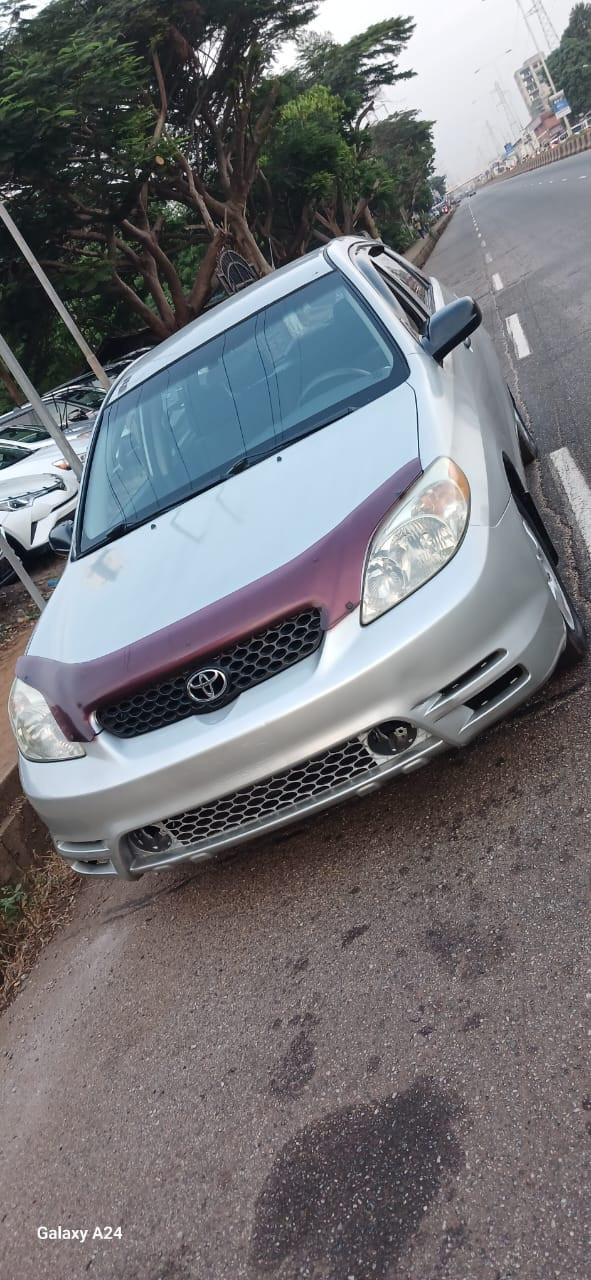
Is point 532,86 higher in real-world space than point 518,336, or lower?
higher

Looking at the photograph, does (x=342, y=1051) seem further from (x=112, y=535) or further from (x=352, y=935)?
(x=112, y=535)

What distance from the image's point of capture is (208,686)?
2.76 m

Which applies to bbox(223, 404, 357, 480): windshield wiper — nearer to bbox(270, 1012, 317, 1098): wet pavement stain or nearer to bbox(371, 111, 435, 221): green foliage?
bbox(270, 1012, 317, 1098): wet pavement stain

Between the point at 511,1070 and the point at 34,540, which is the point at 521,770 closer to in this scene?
the point at 511,1070

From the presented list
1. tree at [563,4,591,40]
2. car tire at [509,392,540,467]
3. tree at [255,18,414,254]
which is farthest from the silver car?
tree at [563,4,591,40]

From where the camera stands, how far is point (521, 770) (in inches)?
121

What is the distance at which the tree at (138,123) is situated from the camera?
1589 cm

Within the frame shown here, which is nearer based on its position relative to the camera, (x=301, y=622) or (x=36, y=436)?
(x=301, y=622)

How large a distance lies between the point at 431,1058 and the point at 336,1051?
0.29 m

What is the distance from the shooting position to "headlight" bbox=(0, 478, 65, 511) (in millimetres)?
9500

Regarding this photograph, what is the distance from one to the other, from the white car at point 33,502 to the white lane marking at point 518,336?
164 inches

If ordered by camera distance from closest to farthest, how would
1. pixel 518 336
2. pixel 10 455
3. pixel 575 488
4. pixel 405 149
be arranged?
1. pixel 575 488
2. pixel 518 336
3. pixel 10 455
4. pixel 405 149

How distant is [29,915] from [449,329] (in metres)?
2.76

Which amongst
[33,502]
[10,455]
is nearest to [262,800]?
[33,502]
